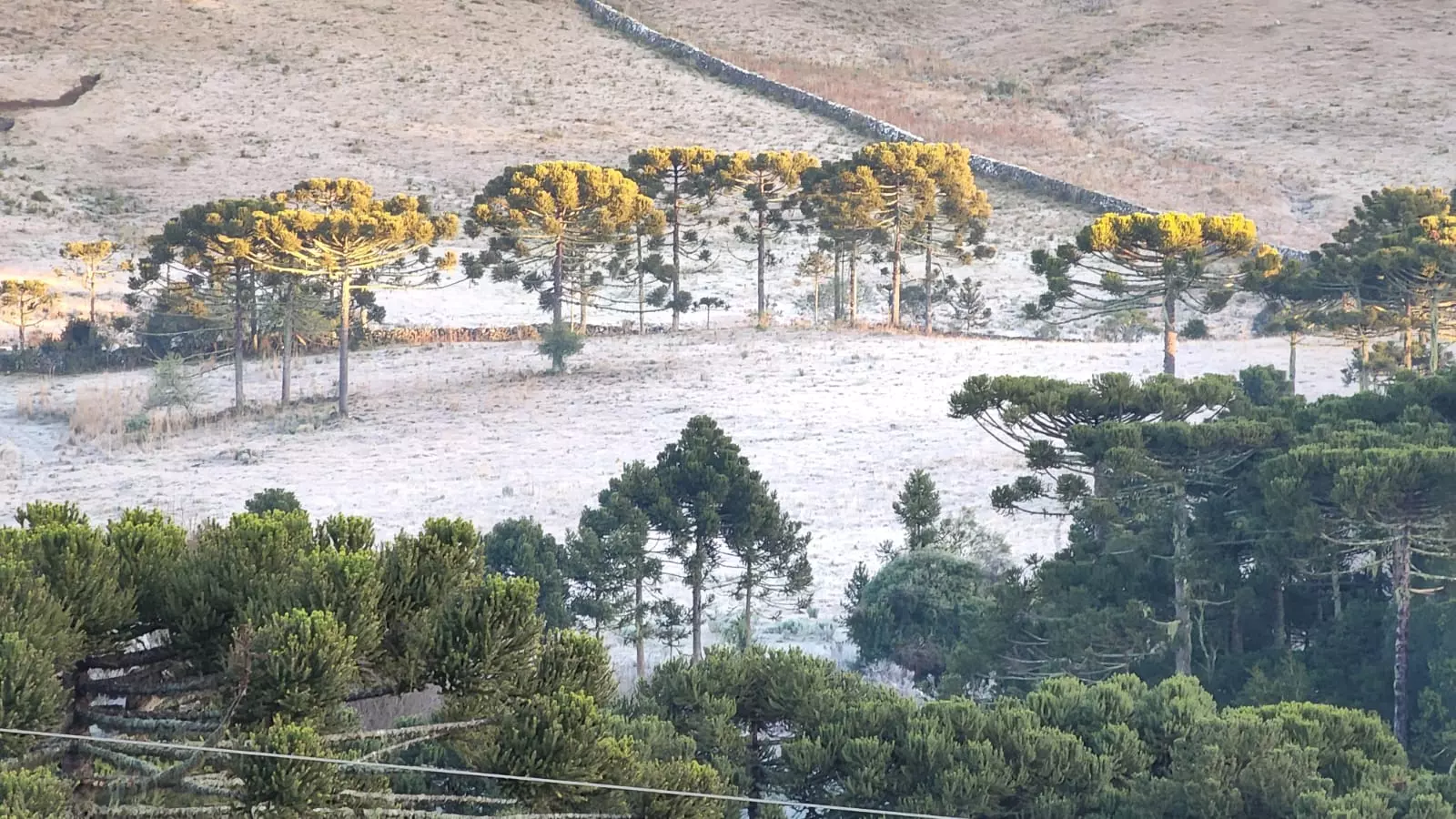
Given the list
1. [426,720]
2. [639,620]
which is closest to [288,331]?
[639,620]

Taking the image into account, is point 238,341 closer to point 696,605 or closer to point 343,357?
point 343,357

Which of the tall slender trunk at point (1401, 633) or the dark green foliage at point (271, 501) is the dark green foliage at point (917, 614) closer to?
the tall slender trunk at point (1401, 633)

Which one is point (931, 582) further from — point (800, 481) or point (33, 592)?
point (33, 592)

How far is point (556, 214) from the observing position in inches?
1908

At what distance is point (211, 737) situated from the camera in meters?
8.72

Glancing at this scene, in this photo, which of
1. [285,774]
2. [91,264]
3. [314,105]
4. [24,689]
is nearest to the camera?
[24,689]

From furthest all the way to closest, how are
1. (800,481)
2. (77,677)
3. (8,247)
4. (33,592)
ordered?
(8,247) → (800,481) → (77,677) → (33,592)

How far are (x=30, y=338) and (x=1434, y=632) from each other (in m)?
47.2

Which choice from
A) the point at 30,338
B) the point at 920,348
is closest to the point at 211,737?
the point at 920,348

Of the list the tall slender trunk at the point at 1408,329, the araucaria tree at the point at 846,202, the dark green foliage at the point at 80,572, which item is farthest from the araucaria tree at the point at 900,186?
the dark green foliage at the point at 80,572

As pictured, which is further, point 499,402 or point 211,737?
point 499,402

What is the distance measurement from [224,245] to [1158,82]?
2734 inches

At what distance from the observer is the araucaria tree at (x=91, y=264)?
56.3 meters

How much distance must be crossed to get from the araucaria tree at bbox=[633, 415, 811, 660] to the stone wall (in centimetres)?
4105
